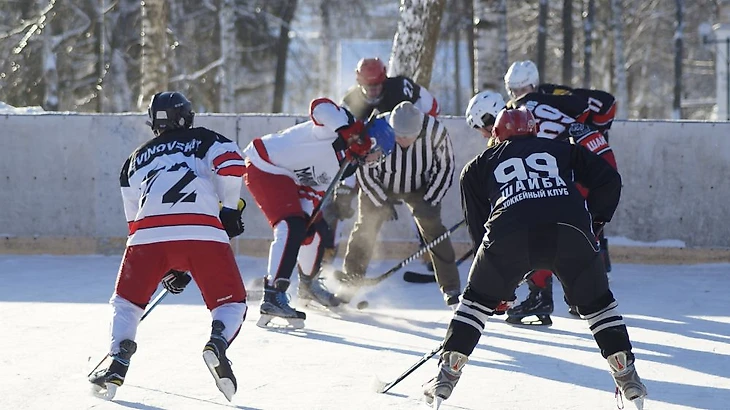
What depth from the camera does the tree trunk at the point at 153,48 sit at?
13992 millimetres

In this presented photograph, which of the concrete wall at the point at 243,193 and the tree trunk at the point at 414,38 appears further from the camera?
the tree trunk at the point at 414,38

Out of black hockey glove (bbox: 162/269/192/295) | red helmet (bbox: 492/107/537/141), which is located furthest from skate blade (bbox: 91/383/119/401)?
red helmet (bbox: 492/107/537/141)

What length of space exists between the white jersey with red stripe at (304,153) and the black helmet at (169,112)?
159 centimetres

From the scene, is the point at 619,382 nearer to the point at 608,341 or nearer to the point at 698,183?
the point at 608,341

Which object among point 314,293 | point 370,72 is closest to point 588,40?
point 370,72

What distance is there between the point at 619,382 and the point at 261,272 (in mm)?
4248

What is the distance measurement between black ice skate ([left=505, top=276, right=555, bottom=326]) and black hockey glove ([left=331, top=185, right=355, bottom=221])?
1718mm

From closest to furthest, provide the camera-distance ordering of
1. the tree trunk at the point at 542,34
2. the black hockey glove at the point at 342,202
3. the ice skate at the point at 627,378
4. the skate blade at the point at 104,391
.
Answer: the ice skate at the point at 627,378
the skate blade at the point at 104,391
the black hockey glove at the point at 342,202
the tree trunk at the point at 542,34

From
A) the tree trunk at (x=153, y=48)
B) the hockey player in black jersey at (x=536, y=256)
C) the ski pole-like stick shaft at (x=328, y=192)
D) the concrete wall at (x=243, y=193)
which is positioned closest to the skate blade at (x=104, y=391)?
the hockey player in black jersey at (x=536, y=256)

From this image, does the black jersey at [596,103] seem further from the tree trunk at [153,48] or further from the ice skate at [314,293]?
the tree trunk at [153,48]

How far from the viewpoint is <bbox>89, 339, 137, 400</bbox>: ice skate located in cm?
420

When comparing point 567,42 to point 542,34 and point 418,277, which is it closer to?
point 542,34

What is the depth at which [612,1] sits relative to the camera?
2230 cm

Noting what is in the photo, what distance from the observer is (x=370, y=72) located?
6910 mm
